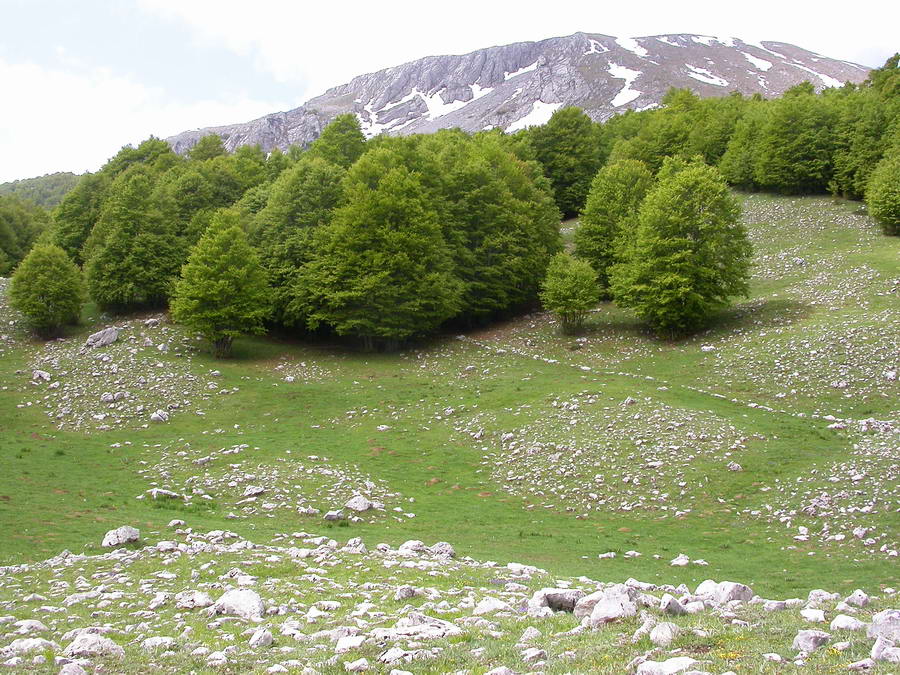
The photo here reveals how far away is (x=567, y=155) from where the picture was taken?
92.8m

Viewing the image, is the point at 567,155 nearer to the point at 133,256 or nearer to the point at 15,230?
the point at 133,256

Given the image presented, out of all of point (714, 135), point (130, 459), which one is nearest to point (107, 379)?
point (130, 459)

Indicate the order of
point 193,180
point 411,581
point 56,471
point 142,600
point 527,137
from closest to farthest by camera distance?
point 142,600 → point 411,581 → point 56,471 → point 193,180 → point 527,137

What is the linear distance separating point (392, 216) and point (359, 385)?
1558 centimetres

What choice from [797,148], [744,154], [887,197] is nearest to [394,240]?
[887,197]

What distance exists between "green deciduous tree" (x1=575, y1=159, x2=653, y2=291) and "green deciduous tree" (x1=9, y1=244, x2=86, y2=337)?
44632 mm

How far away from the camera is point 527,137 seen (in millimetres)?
92875

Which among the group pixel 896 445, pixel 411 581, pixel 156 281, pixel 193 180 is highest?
pixel 193 180

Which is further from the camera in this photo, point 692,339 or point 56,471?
point 692,339

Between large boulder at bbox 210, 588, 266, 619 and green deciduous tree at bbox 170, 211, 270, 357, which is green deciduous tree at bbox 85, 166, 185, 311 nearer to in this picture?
green deciduous tree at bbox 170, 211, 270, 357

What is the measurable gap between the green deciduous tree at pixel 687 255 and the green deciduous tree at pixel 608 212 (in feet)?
33.5

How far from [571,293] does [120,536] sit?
3895 cm

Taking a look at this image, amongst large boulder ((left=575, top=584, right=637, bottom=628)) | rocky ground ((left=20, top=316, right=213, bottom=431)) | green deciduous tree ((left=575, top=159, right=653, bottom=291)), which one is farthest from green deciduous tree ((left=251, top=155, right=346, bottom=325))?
large boulder ((left=575, top=584, right=637, bottom=628))

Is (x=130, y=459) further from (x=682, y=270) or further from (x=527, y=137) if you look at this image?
(x=527, y=137)
